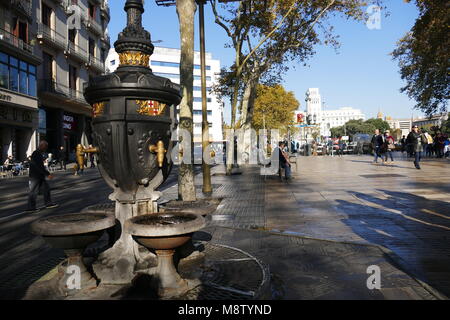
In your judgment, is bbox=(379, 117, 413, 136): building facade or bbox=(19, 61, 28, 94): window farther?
bbox=(379, 117, 413, 136): building facade

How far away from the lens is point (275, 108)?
5169 centimetres

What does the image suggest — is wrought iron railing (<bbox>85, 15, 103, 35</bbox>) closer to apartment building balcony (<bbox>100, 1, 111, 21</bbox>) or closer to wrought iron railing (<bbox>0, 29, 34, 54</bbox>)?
apartment building balcony (<bbox>100, 1, 111, 21</bbox>)

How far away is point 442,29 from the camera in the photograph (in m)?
20.1

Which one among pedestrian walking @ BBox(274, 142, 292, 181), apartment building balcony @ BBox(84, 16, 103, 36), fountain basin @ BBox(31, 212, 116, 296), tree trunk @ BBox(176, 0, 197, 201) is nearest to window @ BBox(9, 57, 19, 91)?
apartment building balcony @ BBox(84, 16, 103, 36)

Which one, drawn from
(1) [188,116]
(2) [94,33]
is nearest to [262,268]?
(1) [188,116]

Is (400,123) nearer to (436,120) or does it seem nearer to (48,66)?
(436,120)

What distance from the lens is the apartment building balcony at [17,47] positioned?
21.6m

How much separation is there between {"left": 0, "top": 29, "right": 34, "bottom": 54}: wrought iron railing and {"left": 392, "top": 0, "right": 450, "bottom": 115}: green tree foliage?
2625 cm

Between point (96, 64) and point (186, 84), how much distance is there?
31173mm

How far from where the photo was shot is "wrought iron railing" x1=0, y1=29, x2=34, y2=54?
72.3 feet

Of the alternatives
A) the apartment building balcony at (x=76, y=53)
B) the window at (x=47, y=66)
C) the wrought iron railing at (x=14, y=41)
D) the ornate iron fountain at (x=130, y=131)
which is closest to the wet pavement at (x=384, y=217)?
the ornate iron fountain at (x=130, y=131)

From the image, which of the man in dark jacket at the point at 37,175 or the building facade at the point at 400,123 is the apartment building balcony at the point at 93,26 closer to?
the man in dark jacket at the point at 37,175
